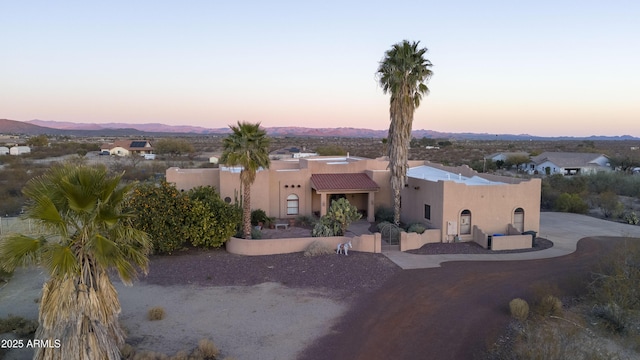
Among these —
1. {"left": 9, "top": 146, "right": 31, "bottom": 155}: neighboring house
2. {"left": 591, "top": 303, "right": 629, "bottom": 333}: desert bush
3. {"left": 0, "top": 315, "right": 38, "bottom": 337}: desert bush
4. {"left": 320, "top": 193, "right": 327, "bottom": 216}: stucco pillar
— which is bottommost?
{"left": 0, "top": 315, "right": 38, "bottom": 337}: desert bush

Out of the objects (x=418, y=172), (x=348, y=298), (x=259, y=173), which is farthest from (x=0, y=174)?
(x=348, y=298)

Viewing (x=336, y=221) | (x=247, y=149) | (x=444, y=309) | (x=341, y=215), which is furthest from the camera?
(x=336, y=221)

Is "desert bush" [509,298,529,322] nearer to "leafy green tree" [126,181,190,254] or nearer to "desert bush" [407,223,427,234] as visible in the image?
"desert bush" [407,223,427,234]

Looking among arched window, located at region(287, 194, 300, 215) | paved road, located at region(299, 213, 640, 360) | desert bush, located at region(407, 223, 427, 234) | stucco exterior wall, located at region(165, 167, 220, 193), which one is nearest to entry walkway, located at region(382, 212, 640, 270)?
paved road, located at region(299, 213, 640, 360)

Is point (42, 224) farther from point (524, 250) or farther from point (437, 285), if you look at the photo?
point (524, 250)

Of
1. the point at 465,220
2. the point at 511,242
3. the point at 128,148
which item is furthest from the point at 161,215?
the point at 128,148

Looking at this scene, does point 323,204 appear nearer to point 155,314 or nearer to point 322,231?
point 322,231

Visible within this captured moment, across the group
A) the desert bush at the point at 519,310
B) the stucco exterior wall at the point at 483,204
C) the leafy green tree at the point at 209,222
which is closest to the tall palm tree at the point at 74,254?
the leafy green tree at the point at 209,222
